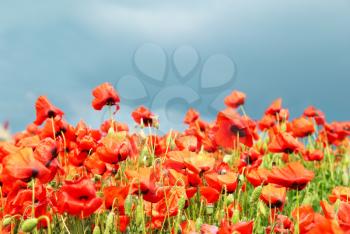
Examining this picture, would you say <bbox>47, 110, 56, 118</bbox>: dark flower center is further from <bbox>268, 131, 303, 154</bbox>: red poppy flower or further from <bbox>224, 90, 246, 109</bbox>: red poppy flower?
<bbox>224, 90, 246, 109</bbox>: red poppy flower

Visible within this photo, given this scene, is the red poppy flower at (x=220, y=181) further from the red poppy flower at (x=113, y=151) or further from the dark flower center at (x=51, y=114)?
the dark flower center at (x=51, y=114)

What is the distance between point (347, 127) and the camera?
225 inches

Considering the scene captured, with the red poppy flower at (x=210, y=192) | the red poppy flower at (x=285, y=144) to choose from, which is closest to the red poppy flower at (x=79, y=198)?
the red poppy flower at (x=210, y=192)

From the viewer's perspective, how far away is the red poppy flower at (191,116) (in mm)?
5246

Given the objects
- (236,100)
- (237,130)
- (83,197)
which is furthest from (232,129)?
(236,100)

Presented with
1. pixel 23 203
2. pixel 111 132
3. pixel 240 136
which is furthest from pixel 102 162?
pixel 240 136

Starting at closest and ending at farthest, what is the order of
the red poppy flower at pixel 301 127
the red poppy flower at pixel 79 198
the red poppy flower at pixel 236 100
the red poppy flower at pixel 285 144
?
the red poppy flower at pixel 79 198
the red poppy flower at pixel 285 144
the red poppy flower at pixel 301 127
the red poppy flower at pixel 236 100

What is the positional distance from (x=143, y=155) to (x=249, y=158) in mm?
570

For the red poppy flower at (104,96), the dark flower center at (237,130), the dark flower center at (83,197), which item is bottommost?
the dark flower center at (83,197)

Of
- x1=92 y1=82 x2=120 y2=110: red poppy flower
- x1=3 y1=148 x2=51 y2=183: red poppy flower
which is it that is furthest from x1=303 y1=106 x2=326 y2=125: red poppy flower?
x1=3 y1=148 x2=51 y2=183: red poppy flower

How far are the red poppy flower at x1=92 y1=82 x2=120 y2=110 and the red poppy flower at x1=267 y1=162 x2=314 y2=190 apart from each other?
1.27m

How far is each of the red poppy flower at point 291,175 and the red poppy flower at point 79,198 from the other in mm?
749

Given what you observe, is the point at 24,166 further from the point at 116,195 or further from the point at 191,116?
the point at 191,116

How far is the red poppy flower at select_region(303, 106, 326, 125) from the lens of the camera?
539 cm
